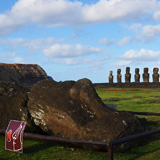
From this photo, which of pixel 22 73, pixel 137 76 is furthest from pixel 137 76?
pixel 22 73

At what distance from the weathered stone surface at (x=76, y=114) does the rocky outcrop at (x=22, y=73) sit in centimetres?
4241

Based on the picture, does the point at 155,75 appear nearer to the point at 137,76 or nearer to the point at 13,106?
the point at 137,76

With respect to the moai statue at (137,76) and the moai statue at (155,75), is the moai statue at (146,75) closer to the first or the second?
the moai statue at (137,76)

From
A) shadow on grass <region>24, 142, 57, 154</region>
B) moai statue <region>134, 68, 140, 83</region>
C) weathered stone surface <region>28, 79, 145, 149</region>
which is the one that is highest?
moai statue <region>134, 68, 140, 83</region>

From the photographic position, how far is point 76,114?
7402 mm

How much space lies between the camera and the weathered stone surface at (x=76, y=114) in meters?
6.96

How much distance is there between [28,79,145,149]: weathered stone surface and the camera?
22.8 ft

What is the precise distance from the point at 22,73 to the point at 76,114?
5153cm

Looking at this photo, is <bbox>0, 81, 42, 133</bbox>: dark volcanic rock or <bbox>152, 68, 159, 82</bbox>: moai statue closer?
<bbox>0, 81, 42, 133</bbox>: dark volcanic rock

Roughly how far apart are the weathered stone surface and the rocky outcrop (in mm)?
42411

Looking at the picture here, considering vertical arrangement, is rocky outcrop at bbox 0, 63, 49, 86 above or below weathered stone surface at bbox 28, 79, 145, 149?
above

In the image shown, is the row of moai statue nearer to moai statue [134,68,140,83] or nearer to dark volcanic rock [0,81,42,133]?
moai statue [134,68,140,83]

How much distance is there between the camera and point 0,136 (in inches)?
340

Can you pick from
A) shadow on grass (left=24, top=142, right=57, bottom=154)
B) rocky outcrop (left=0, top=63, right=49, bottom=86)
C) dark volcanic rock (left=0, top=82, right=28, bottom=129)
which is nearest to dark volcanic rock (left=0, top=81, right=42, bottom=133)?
dark volcanic rock (left=0, top=82, right=28, bottom=129)
